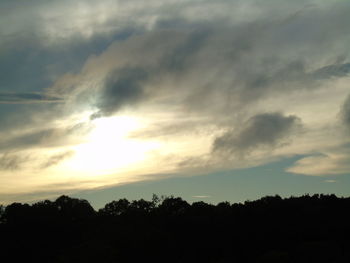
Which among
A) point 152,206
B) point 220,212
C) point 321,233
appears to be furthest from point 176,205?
point 321,233

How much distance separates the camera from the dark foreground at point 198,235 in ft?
206

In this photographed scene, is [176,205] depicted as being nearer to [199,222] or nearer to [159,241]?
[199,222]

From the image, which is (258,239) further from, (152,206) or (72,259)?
(152,206)

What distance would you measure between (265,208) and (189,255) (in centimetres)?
2019

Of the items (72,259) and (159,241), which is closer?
(72,259)

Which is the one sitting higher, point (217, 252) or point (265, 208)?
point (265, 208)

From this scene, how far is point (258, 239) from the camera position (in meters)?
73.9

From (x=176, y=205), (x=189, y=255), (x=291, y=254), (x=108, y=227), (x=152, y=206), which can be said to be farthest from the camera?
(x=152, y=206)

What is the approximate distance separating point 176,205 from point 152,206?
1201 cm

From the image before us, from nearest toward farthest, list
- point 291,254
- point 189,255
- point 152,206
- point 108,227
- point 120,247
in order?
1. point 291,254
2. point 120,247
3. point 189,255
4. point 108,227
5. point 152,206

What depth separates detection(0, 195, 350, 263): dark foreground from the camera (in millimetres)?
62938

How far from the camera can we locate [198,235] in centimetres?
8162

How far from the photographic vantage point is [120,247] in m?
70.5

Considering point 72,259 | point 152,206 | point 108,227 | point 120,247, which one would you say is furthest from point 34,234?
point 152,206
